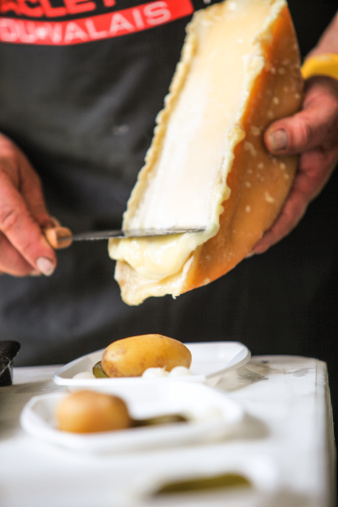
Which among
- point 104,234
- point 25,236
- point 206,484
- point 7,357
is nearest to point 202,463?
point 206,484

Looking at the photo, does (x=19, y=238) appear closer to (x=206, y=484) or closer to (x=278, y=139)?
(x=278, y=139)

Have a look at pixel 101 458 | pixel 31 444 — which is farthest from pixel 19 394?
pixel 101 458

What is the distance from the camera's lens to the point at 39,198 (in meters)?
1.23

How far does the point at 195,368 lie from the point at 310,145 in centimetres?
44

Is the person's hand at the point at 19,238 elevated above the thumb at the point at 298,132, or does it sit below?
below

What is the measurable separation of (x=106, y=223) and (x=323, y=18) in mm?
625

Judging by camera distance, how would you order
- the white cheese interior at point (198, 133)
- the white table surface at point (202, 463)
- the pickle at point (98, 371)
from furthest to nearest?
the white cheese interior at point (198, 133)
the pickle at point (98, 371)
the white table surface at point (202, 463)

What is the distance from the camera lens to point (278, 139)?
0.94 m

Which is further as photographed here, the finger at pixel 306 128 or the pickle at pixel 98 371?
the finger at pixel 306 128

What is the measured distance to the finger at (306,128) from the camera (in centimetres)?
94

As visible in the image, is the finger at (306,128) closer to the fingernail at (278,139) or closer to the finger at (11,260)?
the fingernail at (278,139)

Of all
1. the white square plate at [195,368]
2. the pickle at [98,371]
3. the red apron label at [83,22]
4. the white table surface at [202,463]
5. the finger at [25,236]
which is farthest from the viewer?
the red apron label at [83,22]

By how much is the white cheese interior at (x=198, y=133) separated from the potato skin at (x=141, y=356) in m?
0.12

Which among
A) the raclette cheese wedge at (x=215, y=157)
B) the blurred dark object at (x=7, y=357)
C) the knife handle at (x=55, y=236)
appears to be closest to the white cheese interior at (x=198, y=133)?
the raclette cheese wedge at (x=215, y=157)
